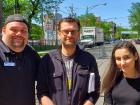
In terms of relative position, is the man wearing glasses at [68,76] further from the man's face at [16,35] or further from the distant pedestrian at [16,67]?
the man's face at [16,35]

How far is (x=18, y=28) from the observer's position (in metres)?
4.84

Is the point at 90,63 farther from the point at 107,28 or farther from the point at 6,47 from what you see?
the point at 107,28

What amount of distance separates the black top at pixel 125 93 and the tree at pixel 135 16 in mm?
108144

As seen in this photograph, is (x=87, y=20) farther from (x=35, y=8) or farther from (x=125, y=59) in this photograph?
(x=125, y=59)

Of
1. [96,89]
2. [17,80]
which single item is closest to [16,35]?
[17,80]

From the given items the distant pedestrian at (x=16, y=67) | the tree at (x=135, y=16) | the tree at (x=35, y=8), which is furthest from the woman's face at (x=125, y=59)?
the tree at (x=135, y=16)

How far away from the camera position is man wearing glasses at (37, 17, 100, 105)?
15.4 ft

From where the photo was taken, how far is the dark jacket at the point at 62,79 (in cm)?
469

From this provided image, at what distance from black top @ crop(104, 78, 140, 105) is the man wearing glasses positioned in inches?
10.9

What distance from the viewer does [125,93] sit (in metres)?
4.44

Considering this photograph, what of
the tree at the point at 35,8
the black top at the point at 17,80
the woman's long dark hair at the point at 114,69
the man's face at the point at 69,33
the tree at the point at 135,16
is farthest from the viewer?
the tree at the point at 135,16

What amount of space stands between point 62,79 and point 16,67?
53cm

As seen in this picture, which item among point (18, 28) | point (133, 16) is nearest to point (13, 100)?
point (18, 28)

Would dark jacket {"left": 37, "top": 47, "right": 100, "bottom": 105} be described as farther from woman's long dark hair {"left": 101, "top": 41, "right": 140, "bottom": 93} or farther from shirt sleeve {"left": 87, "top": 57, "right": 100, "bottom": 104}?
woman's long dark hair {"left": 101, "top": 41, "right": 140, "bottom": 93}
